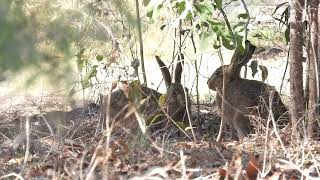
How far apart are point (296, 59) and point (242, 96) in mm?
838

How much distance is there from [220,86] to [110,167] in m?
2.34

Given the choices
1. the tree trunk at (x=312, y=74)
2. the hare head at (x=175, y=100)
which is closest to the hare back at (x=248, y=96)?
the hare head at (x=175, y=100)

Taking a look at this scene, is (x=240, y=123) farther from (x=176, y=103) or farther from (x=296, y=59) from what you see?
(x=296, y=59)

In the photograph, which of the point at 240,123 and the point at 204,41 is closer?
the point at 204,41

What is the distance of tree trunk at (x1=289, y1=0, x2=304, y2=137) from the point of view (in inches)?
166

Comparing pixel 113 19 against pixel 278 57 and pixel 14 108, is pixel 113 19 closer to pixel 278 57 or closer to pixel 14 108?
pixel 14 108

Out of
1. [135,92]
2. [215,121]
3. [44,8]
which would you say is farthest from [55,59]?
[215,121]

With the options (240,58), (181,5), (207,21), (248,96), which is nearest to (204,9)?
(207,21)

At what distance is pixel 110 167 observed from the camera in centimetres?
311

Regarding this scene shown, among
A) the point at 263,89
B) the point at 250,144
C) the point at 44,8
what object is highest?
the point at 44,8

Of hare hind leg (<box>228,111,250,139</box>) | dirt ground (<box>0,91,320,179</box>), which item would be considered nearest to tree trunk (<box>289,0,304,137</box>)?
dirt ground (<box>0,91,320,179</box>)

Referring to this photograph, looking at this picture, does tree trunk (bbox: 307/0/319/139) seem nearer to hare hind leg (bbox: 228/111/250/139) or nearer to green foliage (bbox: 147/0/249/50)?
green foliage (bbox: 147/0/249/50)

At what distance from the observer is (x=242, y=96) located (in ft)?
16.5

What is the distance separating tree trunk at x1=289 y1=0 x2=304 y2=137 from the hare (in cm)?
38
